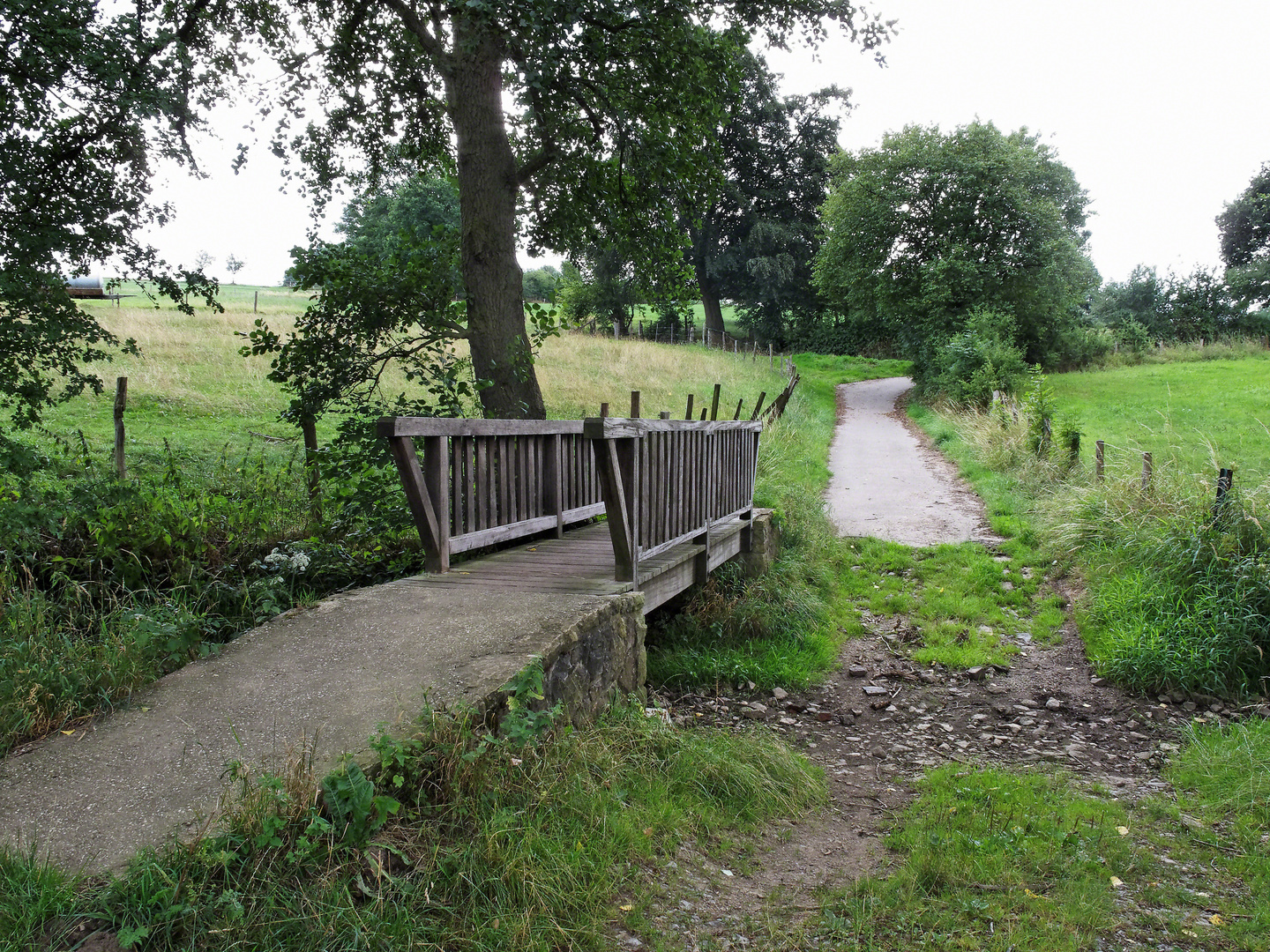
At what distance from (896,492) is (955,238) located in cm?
1906

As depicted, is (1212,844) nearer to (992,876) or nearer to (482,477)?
(992,876)

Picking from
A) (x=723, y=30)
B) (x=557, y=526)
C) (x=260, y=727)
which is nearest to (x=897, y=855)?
(x=260, y=727)

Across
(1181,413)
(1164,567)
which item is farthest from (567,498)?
(1181,413)

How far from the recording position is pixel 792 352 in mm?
49562

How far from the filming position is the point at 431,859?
9.75ft

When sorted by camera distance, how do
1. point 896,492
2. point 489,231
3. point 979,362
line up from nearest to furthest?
point 489,231 → point 896,492 → point 979,362

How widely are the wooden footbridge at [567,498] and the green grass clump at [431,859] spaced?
182 cm

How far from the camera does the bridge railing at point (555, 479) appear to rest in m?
5.60

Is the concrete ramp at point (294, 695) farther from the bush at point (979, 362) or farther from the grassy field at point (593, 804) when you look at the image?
the bush at point (979, 362)

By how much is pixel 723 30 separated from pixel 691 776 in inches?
345

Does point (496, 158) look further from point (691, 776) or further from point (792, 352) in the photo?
point (792, 352)

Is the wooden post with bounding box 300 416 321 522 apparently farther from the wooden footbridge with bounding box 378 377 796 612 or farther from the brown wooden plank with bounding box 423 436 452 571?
the brown wooden plank with bounding box 423 436 452 571

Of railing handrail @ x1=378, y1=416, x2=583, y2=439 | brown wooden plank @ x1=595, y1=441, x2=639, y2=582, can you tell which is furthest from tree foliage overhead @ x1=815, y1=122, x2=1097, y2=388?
brown wooden plank @ x1=595, y1=441, x2=639, y2=582

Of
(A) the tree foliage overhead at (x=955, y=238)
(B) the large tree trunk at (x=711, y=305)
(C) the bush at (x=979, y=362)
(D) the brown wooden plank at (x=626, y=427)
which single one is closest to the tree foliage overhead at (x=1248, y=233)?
(A) the tree foliage overhead at (x=955, y=238)
